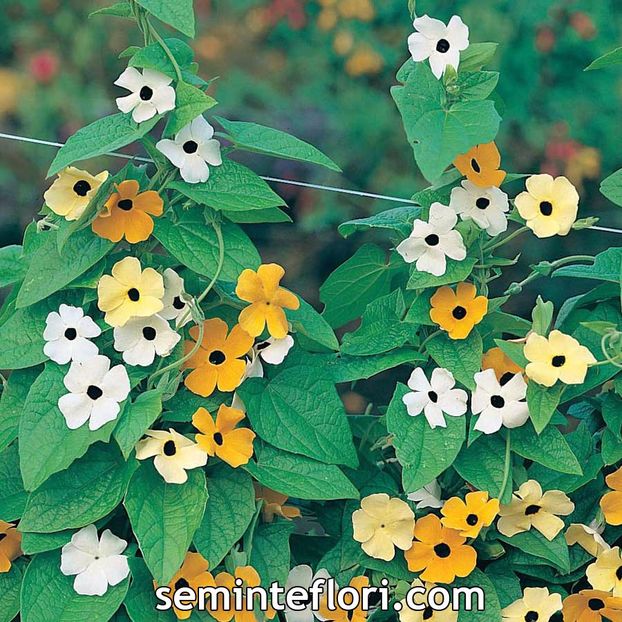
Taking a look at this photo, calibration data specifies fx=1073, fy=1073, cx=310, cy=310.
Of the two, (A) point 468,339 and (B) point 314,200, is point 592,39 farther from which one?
(A) point 468,339

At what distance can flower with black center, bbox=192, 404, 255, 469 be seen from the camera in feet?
2.35

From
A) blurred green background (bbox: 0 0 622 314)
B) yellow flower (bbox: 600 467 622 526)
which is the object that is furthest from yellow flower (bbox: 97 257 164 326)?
blurred green background (bbox: 0 0 622 314)

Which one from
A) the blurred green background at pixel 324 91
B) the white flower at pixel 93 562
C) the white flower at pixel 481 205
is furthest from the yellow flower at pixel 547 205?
the blurred green background at pixel 324 91

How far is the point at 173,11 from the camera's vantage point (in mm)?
680

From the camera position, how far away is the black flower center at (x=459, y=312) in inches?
29.4

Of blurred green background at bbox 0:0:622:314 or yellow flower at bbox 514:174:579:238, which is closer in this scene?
yellow flower at bbox 514:174:579:238

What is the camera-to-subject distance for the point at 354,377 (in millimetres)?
756

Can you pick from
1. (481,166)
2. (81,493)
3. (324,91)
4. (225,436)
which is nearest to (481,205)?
(481,166)

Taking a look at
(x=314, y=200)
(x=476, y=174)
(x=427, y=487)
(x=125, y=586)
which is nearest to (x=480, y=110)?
(x=476, y=174)

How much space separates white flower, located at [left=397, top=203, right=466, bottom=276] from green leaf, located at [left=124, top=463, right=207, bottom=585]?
209 mm

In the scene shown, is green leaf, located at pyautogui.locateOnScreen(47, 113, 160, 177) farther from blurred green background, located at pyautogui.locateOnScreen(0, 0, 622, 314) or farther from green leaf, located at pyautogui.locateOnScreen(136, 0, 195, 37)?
blurred green background, located at pyautogui.locateOnScreen(0, 0, 622, 314)

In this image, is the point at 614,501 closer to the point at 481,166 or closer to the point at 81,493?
the point at 481,166

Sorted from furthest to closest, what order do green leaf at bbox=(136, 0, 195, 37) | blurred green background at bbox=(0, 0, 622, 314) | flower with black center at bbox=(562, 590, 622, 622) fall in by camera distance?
blurred green background at bbox=(0, 0, 622, 314) → flower with black center at bbox=(562, 590, 622, 622) → green leaf at bbox=(136, 0, 195, 37)

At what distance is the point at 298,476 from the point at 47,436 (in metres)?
0.17
